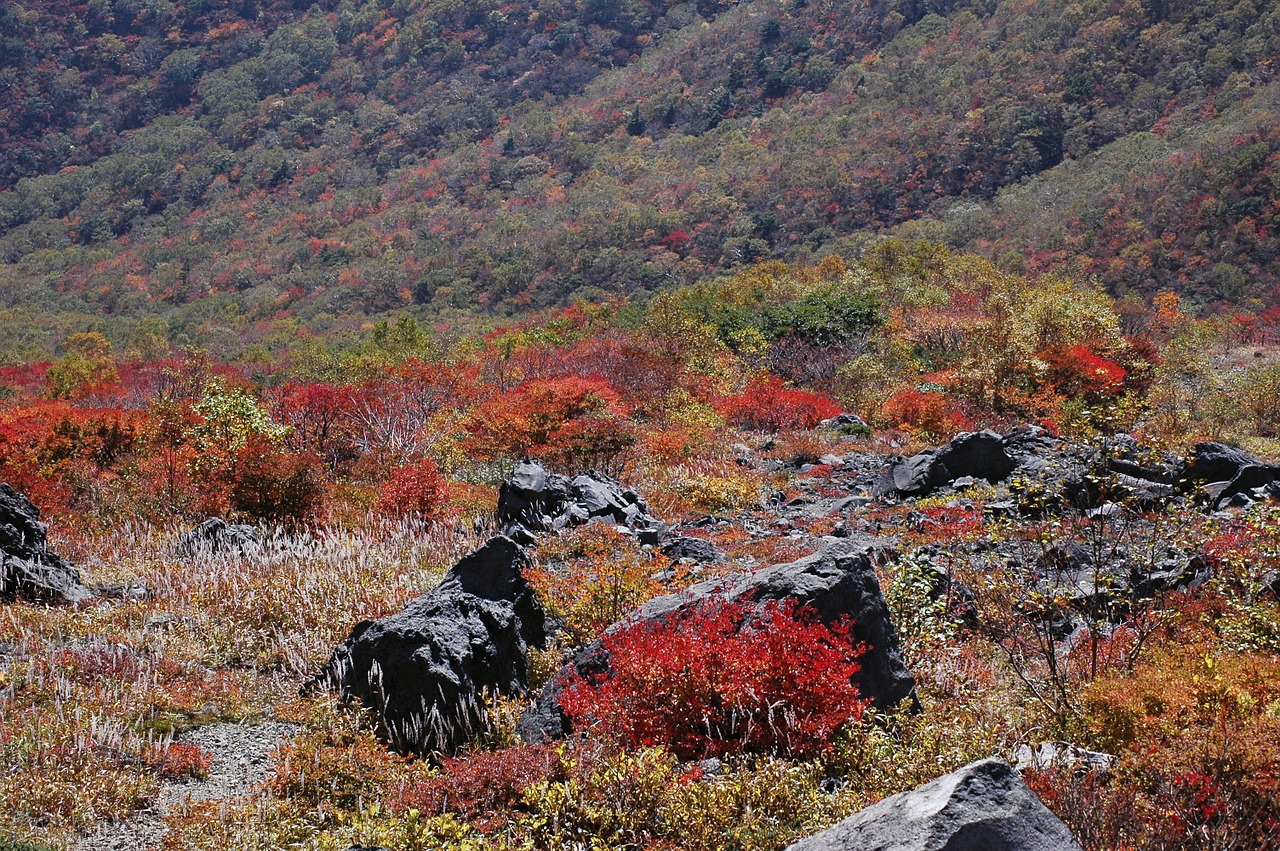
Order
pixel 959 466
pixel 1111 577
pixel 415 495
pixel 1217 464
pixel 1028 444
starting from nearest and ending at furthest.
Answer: pixel 1111 577 → pixel 415 495 → pixel 1217 464 → pixel 959 466 → pixel 1028 444

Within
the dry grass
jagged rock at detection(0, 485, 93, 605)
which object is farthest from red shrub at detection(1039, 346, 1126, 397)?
jagged rock at detection(0, 485, 93, 605)

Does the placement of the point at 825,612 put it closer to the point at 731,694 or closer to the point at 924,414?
the point at 731,694

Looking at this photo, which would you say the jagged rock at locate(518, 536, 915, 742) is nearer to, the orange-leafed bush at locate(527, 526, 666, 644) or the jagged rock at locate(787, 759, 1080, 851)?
the orange-leafed bush at locate(527, 526, 666, 644)

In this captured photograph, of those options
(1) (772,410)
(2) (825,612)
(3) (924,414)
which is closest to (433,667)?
(2) (825,612)

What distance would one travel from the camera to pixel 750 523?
11.1m

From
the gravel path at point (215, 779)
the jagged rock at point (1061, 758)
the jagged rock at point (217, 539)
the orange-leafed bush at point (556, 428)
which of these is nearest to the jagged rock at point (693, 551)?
the jagged rock at point (217, 539)

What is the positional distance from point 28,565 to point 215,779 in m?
3.81

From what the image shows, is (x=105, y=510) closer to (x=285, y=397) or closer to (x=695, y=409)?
(x=285, y=397)

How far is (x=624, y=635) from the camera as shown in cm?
526

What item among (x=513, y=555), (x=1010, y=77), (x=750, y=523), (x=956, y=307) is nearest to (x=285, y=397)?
(x=750, y=523)

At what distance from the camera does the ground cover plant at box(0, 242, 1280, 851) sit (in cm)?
405

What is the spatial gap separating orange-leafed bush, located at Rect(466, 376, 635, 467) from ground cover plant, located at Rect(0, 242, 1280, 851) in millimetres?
56

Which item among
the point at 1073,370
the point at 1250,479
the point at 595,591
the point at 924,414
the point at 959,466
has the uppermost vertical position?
the point at 595,591

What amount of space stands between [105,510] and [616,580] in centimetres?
807
